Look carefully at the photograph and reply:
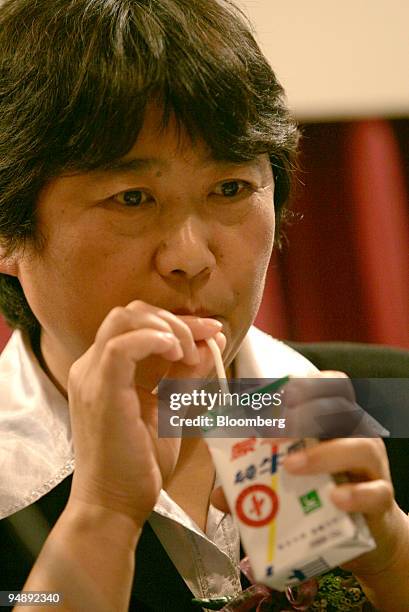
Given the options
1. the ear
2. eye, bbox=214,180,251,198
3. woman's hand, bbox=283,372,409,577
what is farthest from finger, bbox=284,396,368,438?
the ear

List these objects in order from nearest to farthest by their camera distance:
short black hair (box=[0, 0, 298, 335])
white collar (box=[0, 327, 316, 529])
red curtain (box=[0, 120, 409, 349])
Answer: short black hair (box=[0, 0, 298, 335]), white collar (box=[0, 327, 316, 529]), red curtain (box=[0, 120, 409, 349])

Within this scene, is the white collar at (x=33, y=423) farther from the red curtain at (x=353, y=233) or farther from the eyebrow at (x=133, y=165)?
the red curtain at (x=353, y=233)

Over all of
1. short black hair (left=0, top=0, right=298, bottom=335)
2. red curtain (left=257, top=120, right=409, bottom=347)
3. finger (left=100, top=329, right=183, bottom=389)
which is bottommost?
finger (left=100, top=329, right=183, bottom=389)

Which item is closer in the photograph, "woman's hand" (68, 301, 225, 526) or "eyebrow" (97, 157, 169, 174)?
"woman's hand" (68, 301, 225, 526)

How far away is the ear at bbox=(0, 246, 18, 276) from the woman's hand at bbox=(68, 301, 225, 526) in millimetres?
236

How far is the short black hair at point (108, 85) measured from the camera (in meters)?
0.71

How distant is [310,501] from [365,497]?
0.14ft

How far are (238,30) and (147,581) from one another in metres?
0.59

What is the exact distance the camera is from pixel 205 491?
0.89 meters

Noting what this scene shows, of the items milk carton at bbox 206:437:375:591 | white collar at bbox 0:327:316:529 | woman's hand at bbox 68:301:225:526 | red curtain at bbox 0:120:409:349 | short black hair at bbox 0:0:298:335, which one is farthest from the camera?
red curtain at bbox 0:120:409:349

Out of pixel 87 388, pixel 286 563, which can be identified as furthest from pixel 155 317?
pixel 286 563

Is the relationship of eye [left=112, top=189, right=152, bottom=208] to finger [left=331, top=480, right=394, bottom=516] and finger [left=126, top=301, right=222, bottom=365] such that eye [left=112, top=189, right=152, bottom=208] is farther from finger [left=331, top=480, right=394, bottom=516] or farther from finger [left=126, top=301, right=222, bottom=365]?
finger [left=331, top=480, right=394, bottom=516]

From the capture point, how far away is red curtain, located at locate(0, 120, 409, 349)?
57.6 inches

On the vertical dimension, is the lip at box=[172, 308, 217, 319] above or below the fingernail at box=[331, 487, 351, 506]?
above
